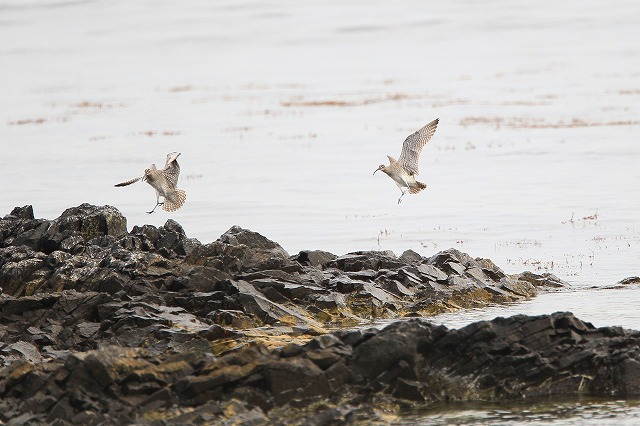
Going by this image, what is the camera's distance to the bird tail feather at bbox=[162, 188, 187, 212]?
898 inches

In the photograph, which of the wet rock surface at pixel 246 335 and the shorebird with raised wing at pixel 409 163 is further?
the shorebird with raised wing at pixel 409 163

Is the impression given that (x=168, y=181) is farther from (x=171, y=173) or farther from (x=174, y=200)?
(x=174, y=200)

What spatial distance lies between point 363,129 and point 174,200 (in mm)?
30414

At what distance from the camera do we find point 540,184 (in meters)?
37.5

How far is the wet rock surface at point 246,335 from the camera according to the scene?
13164 mm

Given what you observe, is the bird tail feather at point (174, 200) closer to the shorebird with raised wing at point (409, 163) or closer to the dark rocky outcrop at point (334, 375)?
the shorebird with raised wing at point (409, 163)

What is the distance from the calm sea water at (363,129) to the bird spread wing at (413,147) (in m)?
2.16

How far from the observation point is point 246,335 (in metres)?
16.5

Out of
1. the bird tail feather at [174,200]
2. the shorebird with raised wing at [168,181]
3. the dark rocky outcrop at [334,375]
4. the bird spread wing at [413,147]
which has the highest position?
the bird spread wing at [413,147]

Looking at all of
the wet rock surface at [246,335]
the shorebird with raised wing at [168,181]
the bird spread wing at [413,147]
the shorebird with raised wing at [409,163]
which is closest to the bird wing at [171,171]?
the shorebird with raised wing at [168,181]

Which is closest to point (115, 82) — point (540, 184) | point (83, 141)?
point (83, 141)

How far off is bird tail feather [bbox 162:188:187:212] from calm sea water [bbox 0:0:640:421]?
4.59 meters

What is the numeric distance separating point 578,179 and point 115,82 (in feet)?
160

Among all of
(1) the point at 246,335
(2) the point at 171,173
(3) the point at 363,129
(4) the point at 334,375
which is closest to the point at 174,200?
(2) the point at 171,173
